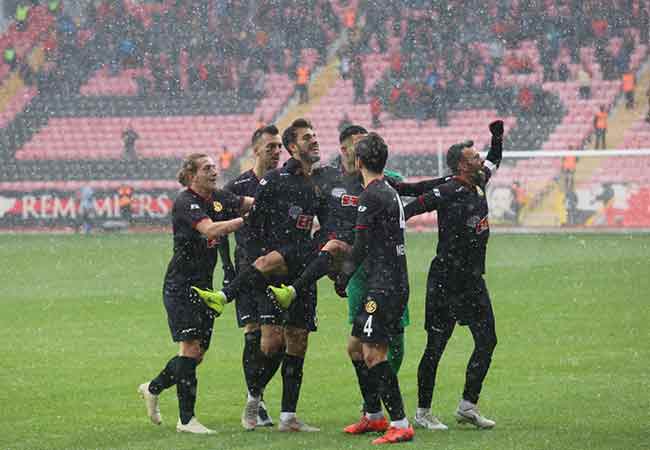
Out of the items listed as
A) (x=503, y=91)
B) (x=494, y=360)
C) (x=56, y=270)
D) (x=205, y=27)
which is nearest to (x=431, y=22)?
(x=503, y=91)

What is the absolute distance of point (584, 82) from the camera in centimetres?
3772

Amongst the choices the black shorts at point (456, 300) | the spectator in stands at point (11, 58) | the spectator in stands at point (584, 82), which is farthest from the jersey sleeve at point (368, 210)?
the spectator in stands at point (11, 58)

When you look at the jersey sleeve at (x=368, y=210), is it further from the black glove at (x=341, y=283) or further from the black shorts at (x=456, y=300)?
the black shorts at (x=456, y=300)

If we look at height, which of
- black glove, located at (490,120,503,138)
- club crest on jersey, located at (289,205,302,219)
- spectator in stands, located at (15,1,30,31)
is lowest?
club crest on jersey, located at (289,205,302,219)

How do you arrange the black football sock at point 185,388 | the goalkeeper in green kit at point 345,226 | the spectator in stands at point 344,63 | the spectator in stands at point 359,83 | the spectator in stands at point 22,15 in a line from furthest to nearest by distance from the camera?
the spectator in stands at point 22,15 → the spectator in stands at point 344,63 → the spectator in stands at point 359,83 → the black football sock at point 185,388 → the goalkeeper in green kit at point 345,226

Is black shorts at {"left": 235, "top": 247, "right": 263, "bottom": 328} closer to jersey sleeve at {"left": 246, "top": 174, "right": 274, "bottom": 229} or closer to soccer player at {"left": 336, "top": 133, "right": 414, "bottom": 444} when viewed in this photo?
jersey sleeve at {"left": 246, "top": 174, "right": 274, "bottom": 229}

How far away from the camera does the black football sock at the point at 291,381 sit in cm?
898

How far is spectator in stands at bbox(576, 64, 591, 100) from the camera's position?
37.4 metres

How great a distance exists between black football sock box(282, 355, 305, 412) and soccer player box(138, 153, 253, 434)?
23.2 inches

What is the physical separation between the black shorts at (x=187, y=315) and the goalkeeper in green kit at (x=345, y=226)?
0.52 metres

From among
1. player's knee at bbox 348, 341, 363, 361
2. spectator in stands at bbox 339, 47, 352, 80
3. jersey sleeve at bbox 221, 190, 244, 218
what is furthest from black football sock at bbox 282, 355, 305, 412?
spectator in stands at bbox 339, 47, 352, 80

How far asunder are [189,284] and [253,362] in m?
0.81

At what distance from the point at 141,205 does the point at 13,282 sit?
1455cm

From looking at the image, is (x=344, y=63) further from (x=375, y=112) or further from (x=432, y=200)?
(x=432, y=200)
